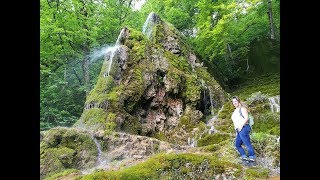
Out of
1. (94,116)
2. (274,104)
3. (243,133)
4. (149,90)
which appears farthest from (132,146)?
(274,104)

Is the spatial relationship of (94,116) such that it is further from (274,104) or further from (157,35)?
(274,104)

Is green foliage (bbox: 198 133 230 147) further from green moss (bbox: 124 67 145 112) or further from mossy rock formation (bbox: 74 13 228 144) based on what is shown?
green moss (bbox: 124 67 145 112)

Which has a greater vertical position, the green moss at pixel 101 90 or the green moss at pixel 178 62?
the green moss at pixel 178 62

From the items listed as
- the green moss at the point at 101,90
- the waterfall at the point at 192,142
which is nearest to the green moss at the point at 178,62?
the green moss at the point at 101,90

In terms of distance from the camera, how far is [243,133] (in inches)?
273

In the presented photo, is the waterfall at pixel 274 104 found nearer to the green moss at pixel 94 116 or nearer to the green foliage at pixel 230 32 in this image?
the green foliage at pixel 230 32

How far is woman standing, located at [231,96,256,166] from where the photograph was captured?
22.2ft

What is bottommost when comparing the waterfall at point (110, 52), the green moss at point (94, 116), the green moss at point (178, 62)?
the green moss at point (94, 116)

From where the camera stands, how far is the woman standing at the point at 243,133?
22.2ft

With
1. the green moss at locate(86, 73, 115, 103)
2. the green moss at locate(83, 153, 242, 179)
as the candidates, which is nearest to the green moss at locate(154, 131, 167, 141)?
the green moss at locate(83, 153, 242, 179)

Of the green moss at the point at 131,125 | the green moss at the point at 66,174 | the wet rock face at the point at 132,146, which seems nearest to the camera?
the green moss at the point at 66,174
